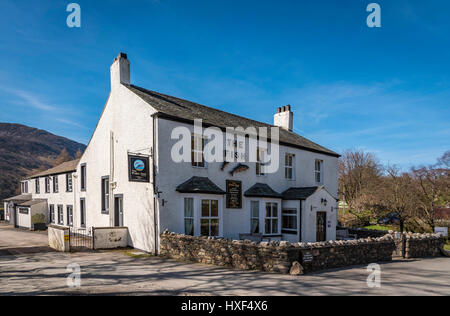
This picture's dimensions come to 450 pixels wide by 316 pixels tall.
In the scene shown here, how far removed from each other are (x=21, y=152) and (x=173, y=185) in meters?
146

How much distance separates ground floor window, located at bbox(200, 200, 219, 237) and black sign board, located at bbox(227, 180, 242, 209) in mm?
1248

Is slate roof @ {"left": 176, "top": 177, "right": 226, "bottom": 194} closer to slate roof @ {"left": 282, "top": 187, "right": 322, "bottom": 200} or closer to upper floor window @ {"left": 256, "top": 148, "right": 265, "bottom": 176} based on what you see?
→ upper floor window @ {"left": 256, "top": 148, "right": 265, "bottom": 176}

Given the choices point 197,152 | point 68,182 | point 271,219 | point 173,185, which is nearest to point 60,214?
point 68,182

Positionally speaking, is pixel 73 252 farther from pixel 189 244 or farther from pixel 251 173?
pixel 251 173

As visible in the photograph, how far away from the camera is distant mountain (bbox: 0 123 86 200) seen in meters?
76.6

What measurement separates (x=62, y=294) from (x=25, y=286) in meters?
1.61

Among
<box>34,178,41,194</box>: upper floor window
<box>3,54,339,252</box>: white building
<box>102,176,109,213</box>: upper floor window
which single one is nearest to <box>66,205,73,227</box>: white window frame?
<box>3,54,339,252</box>: white building

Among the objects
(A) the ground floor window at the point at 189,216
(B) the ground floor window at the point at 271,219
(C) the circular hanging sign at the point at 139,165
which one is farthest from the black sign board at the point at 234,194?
(C) the circular hanging sign at the point at 139,165

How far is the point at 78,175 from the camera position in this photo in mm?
22078

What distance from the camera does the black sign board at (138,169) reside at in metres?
13.4
